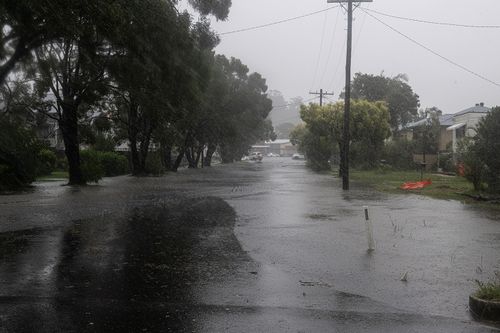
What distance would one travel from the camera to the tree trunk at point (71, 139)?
85.9 ft

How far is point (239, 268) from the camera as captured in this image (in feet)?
29.1

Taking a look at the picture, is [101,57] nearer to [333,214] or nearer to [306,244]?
[333,214]

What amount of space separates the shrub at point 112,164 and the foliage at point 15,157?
13.1m

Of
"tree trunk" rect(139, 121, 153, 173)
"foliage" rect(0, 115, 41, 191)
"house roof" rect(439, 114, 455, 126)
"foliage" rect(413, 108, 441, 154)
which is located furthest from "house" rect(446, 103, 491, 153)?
"foliage" rect(0, 115, 41, 191)

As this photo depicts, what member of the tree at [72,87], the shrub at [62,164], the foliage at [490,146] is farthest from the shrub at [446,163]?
the shrub at [62,164]

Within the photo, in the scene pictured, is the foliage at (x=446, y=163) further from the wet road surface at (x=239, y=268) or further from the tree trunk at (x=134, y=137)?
the wet road surface at (x=239, y=268)

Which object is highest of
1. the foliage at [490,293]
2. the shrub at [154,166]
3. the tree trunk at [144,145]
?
the tree trunk at [144,145]

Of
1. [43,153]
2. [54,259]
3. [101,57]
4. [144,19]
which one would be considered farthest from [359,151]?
[54,259]

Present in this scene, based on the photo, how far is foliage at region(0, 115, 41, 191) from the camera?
22.4m

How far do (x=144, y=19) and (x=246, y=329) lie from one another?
376 inches

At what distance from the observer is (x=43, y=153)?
114ft

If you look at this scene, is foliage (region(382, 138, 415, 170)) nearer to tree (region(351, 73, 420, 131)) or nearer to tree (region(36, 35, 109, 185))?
tree (region(351, 73, 420, 131))

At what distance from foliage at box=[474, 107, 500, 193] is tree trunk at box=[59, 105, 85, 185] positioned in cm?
1800

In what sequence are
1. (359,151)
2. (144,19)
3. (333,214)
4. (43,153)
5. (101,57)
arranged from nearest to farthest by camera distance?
(144,19), (333,214), (101,57), (43,153), (359,151)
